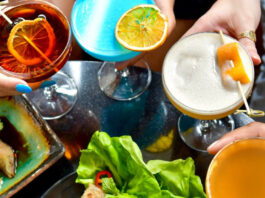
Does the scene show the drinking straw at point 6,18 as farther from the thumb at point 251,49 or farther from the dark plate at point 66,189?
the thumb at point 251,49

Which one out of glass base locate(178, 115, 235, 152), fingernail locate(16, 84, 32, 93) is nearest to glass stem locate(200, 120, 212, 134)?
glass base locate(178, 115, 235, 152)

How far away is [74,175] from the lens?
5.15 feet

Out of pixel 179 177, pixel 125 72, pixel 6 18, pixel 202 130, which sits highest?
pixel 6 18

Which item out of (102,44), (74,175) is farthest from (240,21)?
(74,175)

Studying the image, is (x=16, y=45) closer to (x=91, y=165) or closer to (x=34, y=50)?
(x=34, y=50)

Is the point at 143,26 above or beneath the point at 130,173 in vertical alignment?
above

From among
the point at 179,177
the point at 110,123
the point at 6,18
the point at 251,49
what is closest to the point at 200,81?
the point at 251,49

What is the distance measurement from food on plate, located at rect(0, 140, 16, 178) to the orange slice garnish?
0.89 metres

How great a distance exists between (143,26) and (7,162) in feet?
2.45

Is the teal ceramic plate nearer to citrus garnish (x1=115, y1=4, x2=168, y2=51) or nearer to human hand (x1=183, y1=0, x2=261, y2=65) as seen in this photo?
citrus garnish (x1=115, y1=4, x2=168, y2=51)

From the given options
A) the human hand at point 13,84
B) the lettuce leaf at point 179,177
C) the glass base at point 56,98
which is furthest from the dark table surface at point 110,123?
the human hand at point 13,84

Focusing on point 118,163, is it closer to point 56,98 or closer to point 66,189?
point 66,189

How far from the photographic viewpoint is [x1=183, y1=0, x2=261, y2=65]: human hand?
1.62 meters

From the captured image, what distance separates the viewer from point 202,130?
177 centimetres
